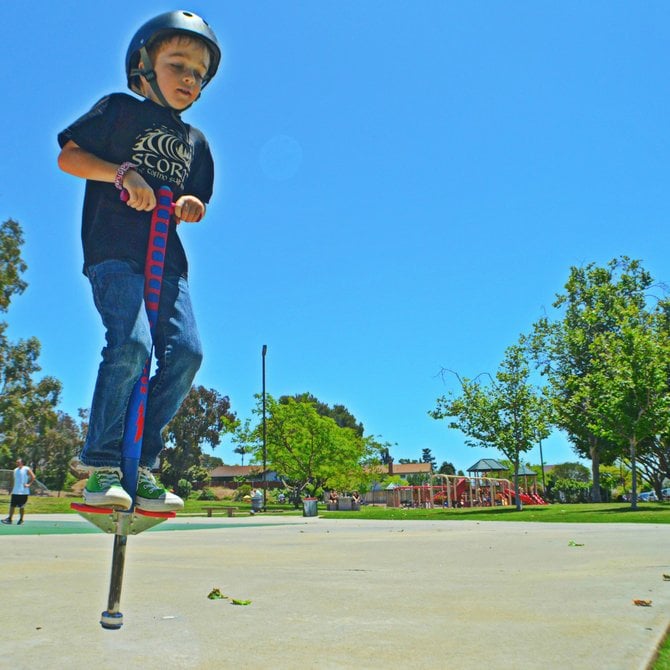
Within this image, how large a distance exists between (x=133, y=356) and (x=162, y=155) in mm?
1081

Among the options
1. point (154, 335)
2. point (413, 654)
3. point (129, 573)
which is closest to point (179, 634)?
point (413, 654)

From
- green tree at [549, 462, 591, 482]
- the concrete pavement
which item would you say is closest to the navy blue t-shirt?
the concrete pavement

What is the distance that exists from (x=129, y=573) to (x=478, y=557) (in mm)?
3993

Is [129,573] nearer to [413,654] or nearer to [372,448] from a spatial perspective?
[413,654]

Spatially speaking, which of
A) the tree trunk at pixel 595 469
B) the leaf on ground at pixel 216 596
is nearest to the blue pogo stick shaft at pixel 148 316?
the leaf on ground at pixel 216 596

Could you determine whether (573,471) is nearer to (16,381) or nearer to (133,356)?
(16,381)

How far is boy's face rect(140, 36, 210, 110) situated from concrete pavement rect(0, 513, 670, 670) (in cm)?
253

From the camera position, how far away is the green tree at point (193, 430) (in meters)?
78.4

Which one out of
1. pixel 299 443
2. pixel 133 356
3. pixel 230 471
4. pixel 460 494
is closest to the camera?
pixel 133 356

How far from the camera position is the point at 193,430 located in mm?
81312

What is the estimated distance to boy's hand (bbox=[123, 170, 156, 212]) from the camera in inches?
107

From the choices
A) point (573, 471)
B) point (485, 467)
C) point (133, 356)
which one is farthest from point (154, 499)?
point (573, 471)

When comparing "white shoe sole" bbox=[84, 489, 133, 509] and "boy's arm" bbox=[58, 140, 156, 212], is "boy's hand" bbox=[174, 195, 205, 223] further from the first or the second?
"white shoe sole" bbox=[84, 489, 133, 509]

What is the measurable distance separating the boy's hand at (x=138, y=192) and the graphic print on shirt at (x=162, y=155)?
20cm
